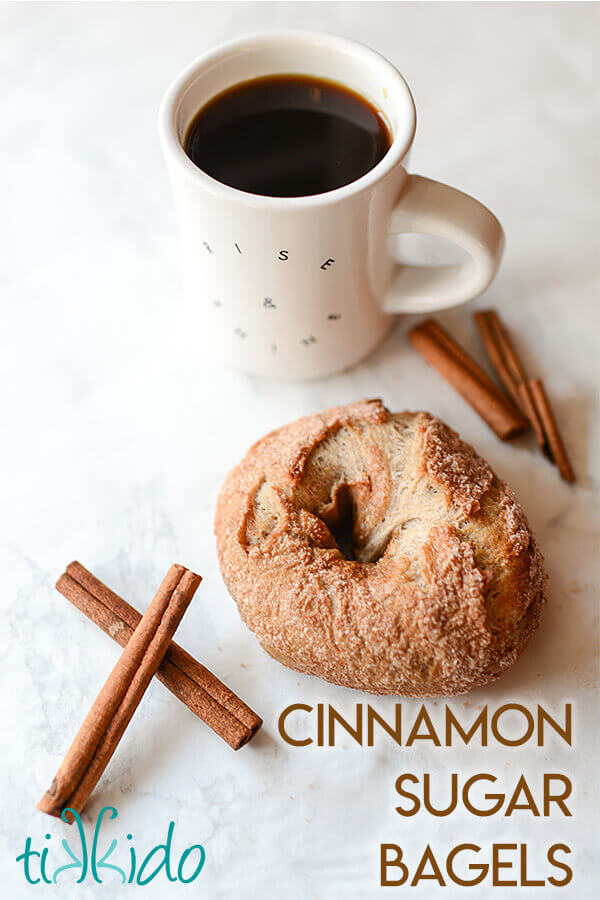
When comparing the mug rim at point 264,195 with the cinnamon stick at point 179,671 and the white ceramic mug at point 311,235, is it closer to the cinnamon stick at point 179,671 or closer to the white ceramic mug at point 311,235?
the white ceramic mug at point 311,235

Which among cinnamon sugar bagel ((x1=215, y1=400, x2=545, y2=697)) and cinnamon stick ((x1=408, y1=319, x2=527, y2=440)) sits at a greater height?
cinnamon sugar bagel ((x1=215, y1=400, x2=545, y2=697))

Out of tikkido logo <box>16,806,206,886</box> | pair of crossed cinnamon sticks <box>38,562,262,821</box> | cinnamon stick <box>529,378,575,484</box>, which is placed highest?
pair of crossed cinnamon sticks <box>38,562,262,821</box>

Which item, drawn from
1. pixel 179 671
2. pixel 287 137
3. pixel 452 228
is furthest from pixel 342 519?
Answer: pixel 287 137

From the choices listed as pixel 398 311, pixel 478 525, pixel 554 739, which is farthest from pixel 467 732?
pixel 398 311

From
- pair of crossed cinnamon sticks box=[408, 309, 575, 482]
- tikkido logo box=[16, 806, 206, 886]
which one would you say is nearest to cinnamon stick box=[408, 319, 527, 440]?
pair of crossed cinnamon sticks box=[408, 309, 575, 482]

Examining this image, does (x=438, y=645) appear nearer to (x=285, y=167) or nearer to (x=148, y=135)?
(x=285, y=167)

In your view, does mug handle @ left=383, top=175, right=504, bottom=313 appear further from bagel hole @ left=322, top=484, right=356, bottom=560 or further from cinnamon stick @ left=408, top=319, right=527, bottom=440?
bagel hole @ left=322, top=484, right=356, bottom=560
